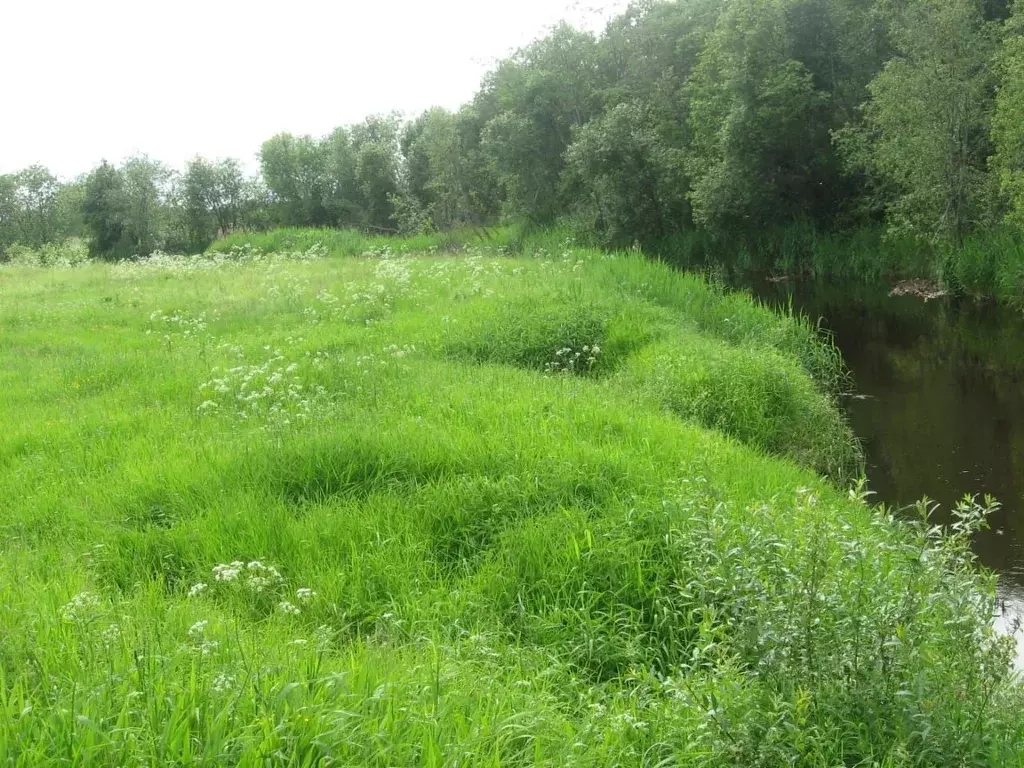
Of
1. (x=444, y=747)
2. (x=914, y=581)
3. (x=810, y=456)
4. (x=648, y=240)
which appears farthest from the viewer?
(x=648, y=240)

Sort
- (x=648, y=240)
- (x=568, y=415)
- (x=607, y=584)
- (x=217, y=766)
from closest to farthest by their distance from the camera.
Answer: (x=217, y=766), (x=607, y=584), (x=568, y=415), (x=648, y=240)

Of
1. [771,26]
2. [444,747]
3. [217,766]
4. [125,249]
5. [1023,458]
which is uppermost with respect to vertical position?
[771,26]

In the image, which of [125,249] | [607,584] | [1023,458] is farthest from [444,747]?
[125,249]

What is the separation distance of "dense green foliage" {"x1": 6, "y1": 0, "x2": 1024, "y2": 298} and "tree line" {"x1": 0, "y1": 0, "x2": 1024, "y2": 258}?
0.22 ft

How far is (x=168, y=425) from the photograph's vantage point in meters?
7.86

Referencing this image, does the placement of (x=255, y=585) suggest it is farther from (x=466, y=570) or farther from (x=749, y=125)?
(x=749, y=125)

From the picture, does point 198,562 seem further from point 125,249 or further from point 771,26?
point 125,249

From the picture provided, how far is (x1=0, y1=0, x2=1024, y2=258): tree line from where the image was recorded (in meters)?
21.0

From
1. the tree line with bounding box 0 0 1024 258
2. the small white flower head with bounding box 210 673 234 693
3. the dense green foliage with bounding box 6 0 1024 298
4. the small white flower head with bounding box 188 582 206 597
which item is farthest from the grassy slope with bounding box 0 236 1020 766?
the tree line with bounding box 0 0 1024 258

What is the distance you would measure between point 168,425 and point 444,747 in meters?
5.69

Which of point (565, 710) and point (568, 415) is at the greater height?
point (568, 415)

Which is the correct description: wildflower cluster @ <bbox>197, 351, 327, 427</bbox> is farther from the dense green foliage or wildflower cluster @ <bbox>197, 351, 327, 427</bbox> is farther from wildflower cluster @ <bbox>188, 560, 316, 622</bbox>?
the dense green foliage

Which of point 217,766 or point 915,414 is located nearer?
point 217,766

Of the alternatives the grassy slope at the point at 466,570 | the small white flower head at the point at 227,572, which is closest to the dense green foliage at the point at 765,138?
the grassy slope at the point at 466,570
